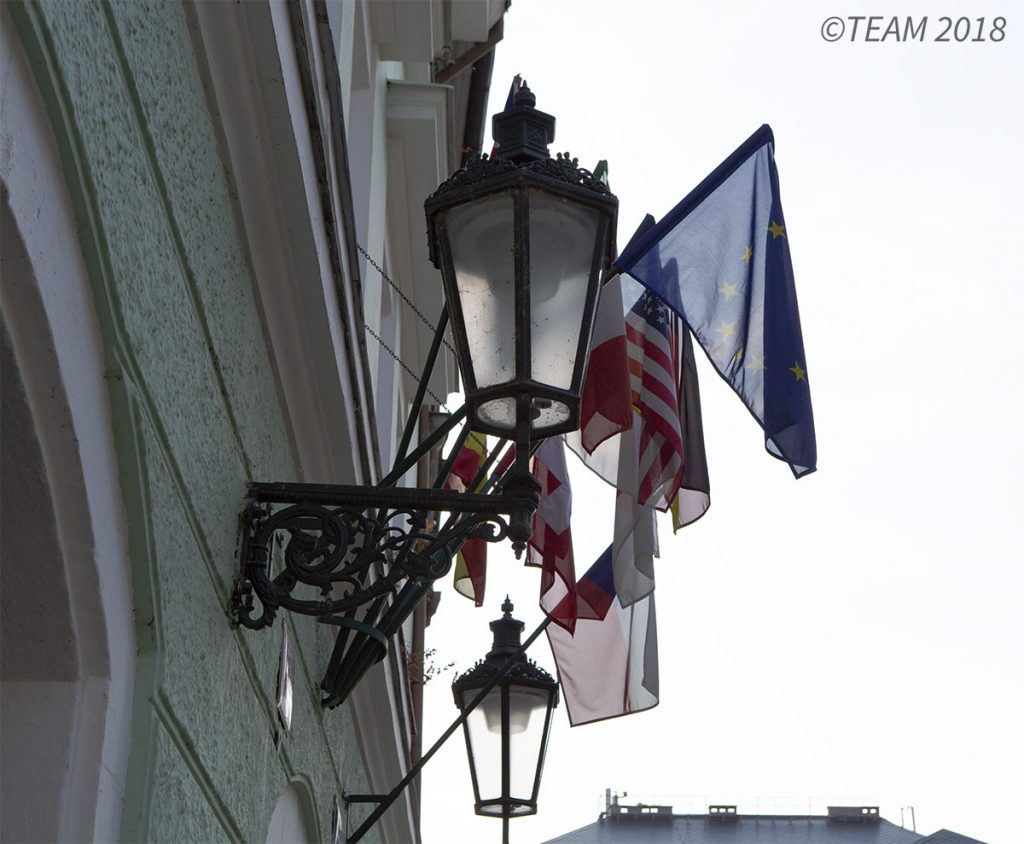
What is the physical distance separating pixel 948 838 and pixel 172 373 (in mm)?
43547

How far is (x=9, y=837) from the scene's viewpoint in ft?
7.63

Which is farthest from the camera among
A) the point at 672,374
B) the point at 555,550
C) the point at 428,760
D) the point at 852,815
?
the point at 852,815

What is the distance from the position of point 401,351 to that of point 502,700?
368cm

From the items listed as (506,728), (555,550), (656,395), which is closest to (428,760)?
(506,728)

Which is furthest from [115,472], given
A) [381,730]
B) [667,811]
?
[667,811]

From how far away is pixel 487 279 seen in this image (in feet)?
11.4

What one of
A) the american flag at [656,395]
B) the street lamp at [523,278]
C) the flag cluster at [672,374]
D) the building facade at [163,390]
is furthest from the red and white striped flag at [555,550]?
the street lamp at [523,278]

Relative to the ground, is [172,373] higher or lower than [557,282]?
lower

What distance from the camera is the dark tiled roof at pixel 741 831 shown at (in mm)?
43875

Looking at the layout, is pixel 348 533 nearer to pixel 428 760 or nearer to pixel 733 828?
pixel 428 760

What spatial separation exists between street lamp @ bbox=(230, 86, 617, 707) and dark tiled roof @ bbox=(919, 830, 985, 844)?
140 ft

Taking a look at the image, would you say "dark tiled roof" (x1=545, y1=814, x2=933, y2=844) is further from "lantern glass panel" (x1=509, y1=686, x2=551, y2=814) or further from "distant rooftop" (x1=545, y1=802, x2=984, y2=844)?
"lantern glass panel" (x1=509, y1=686, x2=551, y2=814)

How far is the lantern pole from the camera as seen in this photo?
20.2ft

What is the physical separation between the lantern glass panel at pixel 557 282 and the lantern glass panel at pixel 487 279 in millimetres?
53
